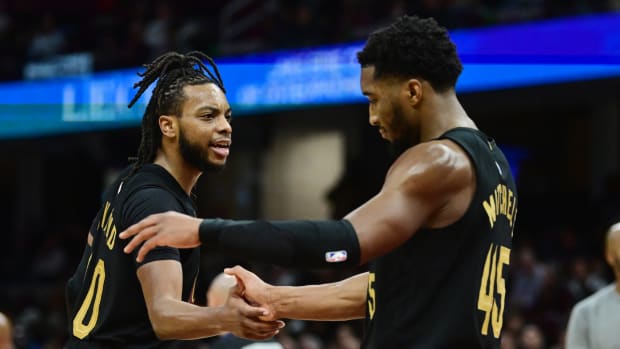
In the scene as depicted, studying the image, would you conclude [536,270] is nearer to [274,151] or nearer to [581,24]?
[581,24]

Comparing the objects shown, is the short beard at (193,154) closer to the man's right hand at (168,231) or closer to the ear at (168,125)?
the ear at (168,125)

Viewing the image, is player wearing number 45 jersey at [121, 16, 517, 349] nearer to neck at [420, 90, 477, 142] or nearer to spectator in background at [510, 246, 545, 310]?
neck at [420, 90, 477, 142]

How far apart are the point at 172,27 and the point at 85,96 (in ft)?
5.64

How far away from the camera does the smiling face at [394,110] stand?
3.59m

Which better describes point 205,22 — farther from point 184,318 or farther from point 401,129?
point 401,129

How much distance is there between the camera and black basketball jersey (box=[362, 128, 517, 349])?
351 cm

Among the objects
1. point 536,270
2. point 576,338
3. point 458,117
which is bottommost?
point 536,270

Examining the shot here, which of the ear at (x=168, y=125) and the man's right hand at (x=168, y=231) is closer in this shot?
the man's right hand at (x=168, y=231)

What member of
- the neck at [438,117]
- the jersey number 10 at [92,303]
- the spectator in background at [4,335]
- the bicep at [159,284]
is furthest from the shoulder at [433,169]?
the spectator in background at [4,335]

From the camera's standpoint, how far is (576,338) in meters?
6.08

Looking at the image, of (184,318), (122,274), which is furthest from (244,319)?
(122,274)

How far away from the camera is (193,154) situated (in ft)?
14.2

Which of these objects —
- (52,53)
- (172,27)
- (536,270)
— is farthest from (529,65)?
(52,53)

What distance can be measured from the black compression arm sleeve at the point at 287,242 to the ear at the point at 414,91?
52cm
